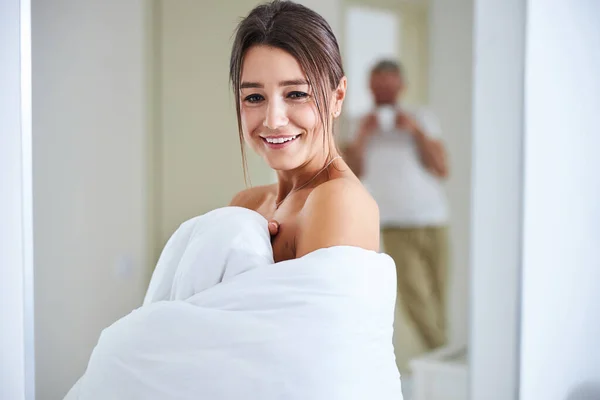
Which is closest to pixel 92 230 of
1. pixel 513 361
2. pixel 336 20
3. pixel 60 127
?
pixel 60 127

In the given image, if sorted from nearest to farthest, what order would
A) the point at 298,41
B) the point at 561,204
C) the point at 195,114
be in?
1. the point at 298,41
2. the point at 195,114
3. the point at 561,204

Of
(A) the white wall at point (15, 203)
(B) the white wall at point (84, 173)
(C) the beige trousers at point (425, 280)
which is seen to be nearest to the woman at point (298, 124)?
(B) the white wall at point (84, 173)

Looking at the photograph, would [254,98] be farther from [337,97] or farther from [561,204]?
[561,204]

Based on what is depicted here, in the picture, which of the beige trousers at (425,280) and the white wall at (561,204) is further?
the beige trousers at (425,280)

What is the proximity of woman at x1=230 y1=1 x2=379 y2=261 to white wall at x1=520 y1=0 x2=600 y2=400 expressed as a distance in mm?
805

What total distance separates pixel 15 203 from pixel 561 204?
1.50 metres

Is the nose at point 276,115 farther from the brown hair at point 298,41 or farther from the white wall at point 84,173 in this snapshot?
the white wall at point 84,173

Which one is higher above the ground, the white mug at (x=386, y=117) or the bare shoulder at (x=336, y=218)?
the white mug at (x=386, y=117)

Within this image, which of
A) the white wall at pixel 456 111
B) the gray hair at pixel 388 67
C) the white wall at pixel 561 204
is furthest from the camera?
the gray hair at pixel 388 67

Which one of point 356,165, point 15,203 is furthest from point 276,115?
point 356,165

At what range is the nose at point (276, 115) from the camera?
46.7 inches

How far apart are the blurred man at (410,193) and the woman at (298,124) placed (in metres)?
1.00

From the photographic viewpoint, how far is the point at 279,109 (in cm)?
119

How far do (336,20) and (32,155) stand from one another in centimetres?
95
